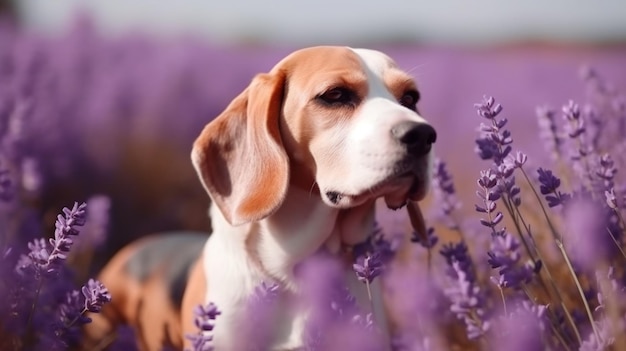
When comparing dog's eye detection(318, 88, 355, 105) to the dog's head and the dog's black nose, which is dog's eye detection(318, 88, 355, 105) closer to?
the dog's head

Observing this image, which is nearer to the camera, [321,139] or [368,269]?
[368,269]

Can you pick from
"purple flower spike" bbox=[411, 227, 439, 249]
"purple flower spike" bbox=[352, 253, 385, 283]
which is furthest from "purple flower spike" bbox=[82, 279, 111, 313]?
"purple flower spike" bbox=[411, 227, 439, 249]

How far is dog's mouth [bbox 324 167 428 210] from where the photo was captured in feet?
7.91

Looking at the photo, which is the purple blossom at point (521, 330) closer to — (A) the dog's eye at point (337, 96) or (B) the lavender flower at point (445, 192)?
(B) the lavender flower at point (445, 192)

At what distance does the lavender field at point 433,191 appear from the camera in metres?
1.96

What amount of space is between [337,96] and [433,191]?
735mm

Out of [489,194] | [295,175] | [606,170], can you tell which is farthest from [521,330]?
[295,175]

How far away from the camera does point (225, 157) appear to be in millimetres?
2754

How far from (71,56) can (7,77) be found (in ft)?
4.30

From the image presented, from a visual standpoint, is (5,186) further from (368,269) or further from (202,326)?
(368,269)

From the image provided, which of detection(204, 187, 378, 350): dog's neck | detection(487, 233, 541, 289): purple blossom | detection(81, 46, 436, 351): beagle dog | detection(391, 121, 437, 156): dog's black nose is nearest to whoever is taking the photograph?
detection(487, 233, 541, 289): purple blossom

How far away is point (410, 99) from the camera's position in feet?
9.30

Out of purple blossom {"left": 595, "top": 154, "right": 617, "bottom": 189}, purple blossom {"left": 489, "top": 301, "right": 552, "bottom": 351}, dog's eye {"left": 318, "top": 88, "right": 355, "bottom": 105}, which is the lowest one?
purple blossom {"left": 489, "top": 301, "right": 552, "bottom": 351}

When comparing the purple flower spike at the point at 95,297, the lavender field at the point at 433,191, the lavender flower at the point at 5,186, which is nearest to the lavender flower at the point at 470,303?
the lavender field at the point at 433,191
